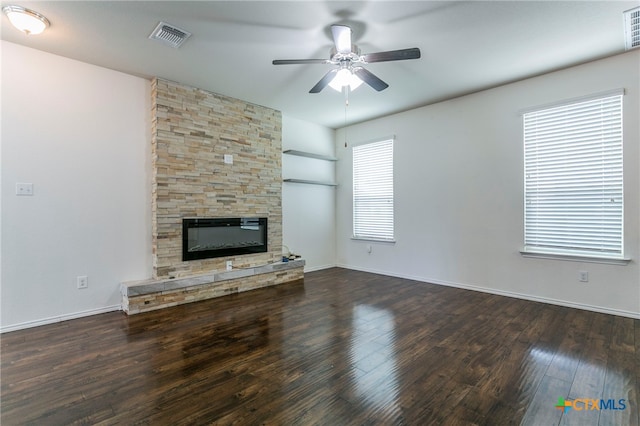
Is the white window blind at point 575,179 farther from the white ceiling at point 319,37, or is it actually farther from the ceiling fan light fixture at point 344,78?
the ceiling fan light fixture at point 344,78

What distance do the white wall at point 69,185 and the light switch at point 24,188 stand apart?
1.7 inches

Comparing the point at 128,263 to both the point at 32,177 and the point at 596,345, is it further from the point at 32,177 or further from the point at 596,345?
the point at 596,345

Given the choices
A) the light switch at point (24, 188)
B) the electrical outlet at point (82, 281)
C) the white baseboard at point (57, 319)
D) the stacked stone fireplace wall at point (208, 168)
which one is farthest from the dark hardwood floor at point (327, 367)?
the light switch at point (24, 188)

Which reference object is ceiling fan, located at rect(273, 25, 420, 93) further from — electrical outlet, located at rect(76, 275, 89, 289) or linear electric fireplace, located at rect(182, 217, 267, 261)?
electrical outlet, located at rect(76, 275, 89, 289)

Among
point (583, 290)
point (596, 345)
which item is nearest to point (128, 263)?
point (596, 345)

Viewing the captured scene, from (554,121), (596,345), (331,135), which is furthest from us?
(331,135)

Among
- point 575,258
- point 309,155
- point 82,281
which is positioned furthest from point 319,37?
point 575,258

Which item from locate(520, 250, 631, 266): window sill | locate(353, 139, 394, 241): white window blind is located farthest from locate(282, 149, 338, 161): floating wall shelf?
locate(520, 250, 631, 266): window sill

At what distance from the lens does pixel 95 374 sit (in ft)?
6.93

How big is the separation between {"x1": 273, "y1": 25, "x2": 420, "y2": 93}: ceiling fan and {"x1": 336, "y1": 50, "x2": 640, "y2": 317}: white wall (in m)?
2.01

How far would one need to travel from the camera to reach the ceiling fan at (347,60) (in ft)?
7.91

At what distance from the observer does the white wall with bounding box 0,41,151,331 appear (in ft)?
9.66

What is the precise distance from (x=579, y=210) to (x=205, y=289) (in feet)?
15.3

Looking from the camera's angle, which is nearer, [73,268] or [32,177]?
[32,177]
